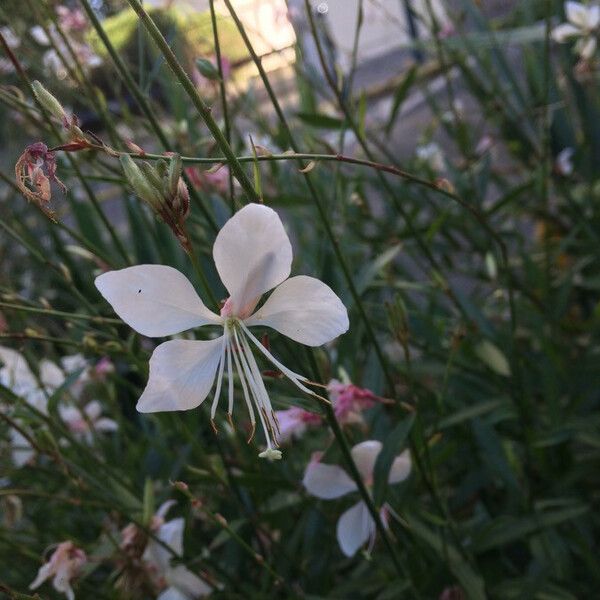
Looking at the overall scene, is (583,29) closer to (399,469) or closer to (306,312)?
(399,469)

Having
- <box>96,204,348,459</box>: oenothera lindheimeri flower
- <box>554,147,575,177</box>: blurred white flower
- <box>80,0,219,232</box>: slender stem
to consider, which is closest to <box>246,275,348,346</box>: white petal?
<box>96,204,348,459</box>: oenothera lindheimeri flower

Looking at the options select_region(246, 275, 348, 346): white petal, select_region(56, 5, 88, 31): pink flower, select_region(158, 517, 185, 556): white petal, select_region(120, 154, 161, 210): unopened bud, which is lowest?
select_region(158, 517, 185, 556): white petal

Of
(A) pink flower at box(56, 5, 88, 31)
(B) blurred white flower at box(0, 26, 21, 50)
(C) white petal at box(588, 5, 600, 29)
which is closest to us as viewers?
(B) blurred white flower at box(0, 26, 21, 50)

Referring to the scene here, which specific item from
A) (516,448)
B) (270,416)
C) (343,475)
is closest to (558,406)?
(516,448)

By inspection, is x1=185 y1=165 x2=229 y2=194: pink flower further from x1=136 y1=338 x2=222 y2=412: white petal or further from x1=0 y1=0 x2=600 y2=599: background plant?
x1=136 y1=338 x2=222 y2=412: white petal

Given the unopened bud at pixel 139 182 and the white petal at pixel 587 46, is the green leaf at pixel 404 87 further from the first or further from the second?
the unopened bud at pixel 139 182

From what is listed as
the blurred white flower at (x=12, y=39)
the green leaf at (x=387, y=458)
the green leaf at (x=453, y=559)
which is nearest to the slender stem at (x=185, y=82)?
the green leaf at (x=387, y=458)

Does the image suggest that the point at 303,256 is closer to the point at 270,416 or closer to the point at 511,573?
the point at 511,573
